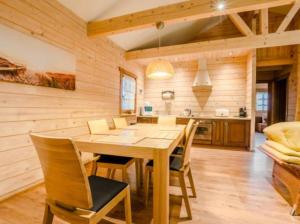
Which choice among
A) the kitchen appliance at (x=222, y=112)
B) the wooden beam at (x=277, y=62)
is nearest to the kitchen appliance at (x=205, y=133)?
the kitchen appliance at (x=222, y=112)

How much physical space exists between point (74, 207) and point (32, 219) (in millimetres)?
931

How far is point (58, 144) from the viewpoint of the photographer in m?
0.97

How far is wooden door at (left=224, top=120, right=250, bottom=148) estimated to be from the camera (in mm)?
4422

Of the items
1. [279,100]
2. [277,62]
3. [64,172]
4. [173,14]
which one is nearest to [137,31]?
[173,14]

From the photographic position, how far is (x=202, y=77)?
16.7ft

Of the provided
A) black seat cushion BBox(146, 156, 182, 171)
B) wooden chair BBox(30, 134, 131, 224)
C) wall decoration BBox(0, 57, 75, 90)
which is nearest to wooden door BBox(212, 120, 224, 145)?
black seat cushion BBox(146, 156, 182, 171)

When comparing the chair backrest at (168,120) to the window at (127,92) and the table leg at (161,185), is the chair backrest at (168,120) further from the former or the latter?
the table leg at (161,185)

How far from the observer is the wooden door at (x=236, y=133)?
4.42m

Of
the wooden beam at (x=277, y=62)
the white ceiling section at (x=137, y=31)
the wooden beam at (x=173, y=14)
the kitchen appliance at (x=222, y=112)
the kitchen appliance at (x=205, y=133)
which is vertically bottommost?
the kitchen appliance at (x=205, y=133)

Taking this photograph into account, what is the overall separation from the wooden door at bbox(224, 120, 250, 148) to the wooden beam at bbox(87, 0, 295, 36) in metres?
2.67

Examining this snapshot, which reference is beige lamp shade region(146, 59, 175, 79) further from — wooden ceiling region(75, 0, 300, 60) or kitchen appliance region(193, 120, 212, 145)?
kitchen appliance region(193, 120, 212, 145)

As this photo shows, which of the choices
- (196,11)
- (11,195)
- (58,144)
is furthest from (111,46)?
(58,144)

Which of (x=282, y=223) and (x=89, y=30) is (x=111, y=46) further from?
(x=282, y=223)

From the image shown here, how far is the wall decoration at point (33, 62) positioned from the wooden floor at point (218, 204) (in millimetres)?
1406
